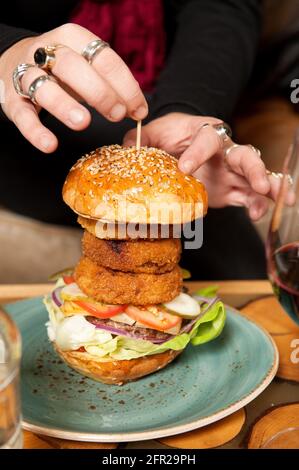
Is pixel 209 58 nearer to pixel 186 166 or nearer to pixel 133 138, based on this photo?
pixel 133 138

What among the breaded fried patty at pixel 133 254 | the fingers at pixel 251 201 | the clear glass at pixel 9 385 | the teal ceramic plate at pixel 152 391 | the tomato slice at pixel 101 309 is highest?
the clear glass at pixel 9 385

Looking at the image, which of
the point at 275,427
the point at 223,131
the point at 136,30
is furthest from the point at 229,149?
the point at 136,30

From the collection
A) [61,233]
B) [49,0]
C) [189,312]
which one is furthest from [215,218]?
[189,312]

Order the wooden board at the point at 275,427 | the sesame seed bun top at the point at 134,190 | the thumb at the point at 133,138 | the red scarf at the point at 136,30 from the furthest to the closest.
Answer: the red scarf at the point at 136,30 < the thumb at the point at 133,138 < the sesame seed bun top at the point at 134,190 < the wooden board at the point at 275,427

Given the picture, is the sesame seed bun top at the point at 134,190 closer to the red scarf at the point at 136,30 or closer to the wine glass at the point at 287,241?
the wine glass at the point at 287,241

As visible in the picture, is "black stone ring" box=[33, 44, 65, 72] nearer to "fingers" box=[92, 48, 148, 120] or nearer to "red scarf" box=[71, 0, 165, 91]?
"fingers" box=[92, 48, 148, 120]

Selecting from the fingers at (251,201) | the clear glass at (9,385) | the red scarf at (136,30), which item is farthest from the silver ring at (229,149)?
the red scarf at (136,30)
